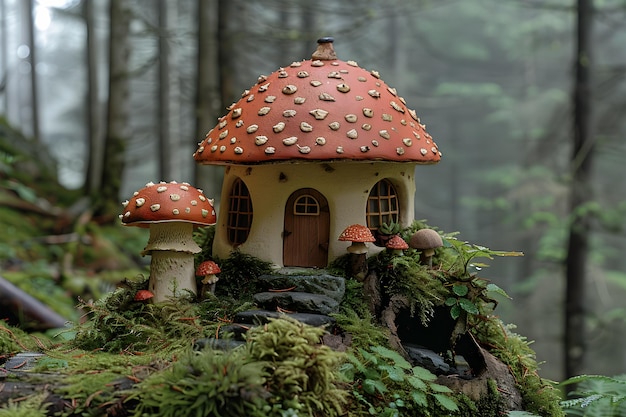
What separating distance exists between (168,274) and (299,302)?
50.7 inches

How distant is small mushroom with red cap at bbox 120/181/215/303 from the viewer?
4.36 metres

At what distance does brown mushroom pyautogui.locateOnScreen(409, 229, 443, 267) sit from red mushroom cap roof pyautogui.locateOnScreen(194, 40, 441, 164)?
2.05ft

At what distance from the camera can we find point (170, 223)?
15.3 feet

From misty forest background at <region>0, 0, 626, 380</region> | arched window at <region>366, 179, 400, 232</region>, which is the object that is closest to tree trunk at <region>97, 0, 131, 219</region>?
misty forest background at <region>0, 0, 626, 380</region>

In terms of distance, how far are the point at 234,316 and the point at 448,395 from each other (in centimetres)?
168

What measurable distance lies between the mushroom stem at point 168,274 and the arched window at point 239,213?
59cm

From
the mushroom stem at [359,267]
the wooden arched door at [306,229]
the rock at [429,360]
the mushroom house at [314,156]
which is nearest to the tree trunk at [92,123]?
the mushroom house at [314,156]

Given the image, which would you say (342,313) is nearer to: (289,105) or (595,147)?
(289,105)

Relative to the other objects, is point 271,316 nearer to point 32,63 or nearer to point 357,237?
point 357,237

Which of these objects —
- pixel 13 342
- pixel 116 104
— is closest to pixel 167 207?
pixel 13 342

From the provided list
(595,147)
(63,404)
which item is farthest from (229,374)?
(595,147)

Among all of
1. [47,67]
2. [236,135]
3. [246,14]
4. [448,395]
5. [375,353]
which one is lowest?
[448,395]

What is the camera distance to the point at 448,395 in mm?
4043

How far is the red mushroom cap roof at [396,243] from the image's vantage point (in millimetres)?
4719
